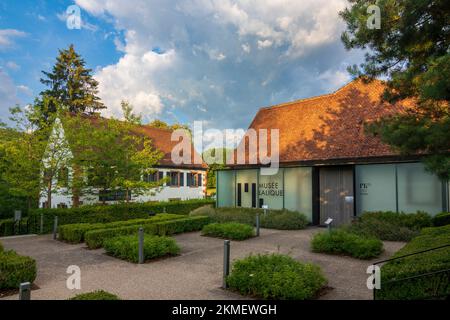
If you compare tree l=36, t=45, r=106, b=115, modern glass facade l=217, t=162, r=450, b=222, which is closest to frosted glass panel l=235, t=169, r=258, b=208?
modern glass facade l=217, t=162, r=450, b=222

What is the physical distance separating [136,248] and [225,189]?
12712mm

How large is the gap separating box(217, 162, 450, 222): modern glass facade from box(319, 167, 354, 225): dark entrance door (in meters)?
0.34

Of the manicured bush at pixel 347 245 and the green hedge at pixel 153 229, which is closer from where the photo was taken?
the manicured bush at pixel 347 245

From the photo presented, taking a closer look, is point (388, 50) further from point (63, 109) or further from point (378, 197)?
point (63, 109)

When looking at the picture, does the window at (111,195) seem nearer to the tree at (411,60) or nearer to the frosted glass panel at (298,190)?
the frosted glass panel at (298,190)

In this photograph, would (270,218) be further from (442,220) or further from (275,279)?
(275,279)

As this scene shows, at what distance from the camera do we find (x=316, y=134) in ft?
60.0

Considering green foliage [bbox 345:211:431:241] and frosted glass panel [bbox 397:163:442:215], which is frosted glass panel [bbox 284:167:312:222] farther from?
frosted glass panel [bbox 397:163:442:215]

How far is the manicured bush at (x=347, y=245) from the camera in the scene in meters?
9.49

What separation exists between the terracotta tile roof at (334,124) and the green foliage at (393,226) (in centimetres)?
291

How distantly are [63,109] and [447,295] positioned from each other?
19457 mm

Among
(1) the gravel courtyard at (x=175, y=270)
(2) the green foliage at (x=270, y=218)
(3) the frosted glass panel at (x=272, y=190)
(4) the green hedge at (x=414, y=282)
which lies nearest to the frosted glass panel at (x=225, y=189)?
(3) the frosted glass panel at (x=272, y=190)

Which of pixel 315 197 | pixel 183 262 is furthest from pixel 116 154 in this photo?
pixel 315 197

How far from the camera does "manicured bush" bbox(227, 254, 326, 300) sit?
20.3 ft
